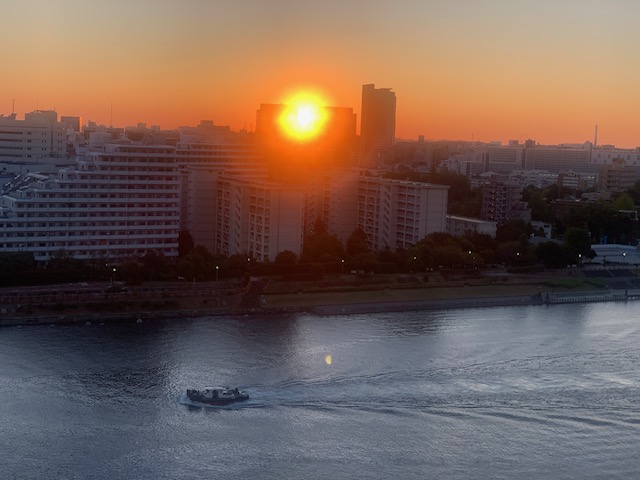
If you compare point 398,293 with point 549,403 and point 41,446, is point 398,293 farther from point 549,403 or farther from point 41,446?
point 41,446

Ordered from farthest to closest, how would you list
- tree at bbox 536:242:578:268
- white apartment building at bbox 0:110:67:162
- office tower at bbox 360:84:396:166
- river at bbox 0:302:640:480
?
office tower at bbox 360:84:396:166
white apartment building at bbox 0:110:67:162
tree at bbox 536:242:578:268
river at bbox 0:302:640:480

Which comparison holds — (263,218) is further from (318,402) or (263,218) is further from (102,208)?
(318,402)

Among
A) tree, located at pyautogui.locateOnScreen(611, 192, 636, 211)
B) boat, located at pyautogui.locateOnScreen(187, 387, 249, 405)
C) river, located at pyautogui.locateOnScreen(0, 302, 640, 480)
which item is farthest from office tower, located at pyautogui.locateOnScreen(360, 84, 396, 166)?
boat, located at pyautogui.locateOnScreen(187, 387, 249, 405)

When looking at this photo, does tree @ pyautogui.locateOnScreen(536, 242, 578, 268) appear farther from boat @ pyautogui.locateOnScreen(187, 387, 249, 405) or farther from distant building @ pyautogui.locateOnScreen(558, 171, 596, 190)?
distant building @ pyautogui.locateOnScreen(558, 171, 596, 190)

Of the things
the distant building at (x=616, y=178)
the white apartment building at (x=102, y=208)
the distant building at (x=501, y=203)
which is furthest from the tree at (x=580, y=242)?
the distant building at (x=616, y=178)

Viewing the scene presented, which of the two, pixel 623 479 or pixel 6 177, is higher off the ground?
pixel 6 177

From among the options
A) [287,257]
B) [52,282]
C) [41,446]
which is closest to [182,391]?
[41,446]

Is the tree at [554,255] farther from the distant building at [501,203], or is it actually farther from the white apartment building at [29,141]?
the white apartment building at [29,141]
